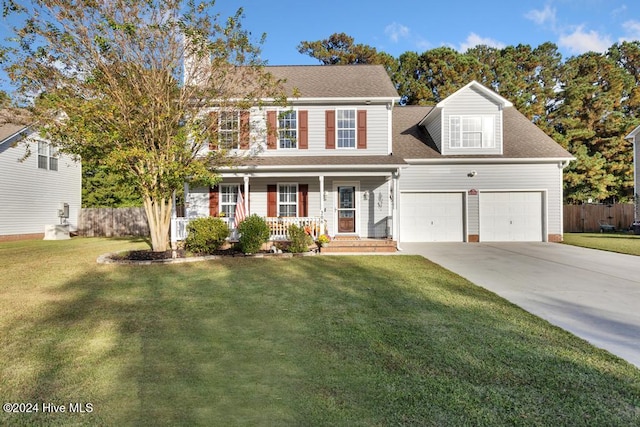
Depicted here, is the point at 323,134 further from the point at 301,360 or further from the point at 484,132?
the point at 301,360

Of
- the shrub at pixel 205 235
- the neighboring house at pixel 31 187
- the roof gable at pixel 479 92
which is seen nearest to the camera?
the shrub at pixel 205 235

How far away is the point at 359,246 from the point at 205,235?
504cm

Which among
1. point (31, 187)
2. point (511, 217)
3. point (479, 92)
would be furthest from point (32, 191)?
point (511, 217)

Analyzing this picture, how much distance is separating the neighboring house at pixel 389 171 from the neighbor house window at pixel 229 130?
30.7 inches

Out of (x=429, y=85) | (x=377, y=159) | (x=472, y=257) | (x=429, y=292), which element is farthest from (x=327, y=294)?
(x=429, y=85)

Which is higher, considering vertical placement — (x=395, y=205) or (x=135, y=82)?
(x=135, y=82)

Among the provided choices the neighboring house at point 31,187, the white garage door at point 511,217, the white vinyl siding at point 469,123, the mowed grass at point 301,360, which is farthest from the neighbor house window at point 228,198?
the white garage door at point 511,217

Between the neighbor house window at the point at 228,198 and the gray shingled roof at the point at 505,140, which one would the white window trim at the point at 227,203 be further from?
the gray shingled roof at the point at 505,140

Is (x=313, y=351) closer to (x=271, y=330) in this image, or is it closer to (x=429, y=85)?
(x=271, y=330)

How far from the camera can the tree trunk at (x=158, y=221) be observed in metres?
11.0

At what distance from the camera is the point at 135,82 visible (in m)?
10.2

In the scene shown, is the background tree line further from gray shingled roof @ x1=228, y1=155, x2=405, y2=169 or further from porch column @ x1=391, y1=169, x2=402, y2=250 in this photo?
porch column @ x1=391, y1=169, x2=402, y2=250

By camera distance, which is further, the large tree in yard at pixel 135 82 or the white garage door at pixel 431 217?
the white garage door at pixel 431 217

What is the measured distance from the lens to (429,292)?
6.41 metres
